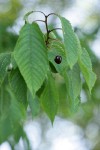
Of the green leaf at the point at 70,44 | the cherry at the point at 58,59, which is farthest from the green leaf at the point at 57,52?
the green leaf at the point at 70,44

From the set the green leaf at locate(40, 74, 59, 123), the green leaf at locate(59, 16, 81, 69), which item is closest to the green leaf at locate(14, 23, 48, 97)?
the green leaf at locate(59, 16, 81, 69)

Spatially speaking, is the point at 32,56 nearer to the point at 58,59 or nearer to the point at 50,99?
the point at 58,59

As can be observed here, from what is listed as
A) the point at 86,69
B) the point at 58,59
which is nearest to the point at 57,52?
the point at 58,59

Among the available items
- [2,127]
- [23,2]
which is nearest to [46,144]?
[23,2]

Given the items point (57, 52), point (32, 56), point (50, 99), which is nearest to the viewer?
point (32, 56)

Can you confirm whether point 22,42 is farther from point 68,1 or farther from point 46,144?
point 46,144

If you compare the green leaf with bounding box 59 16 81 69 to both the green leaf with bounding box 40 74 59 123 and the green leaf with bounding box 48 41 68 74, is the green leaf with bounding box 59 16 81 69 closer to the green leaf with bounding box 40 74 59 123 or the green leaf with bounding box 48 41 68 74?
the green leaf with bounding box 48 41 68 74
